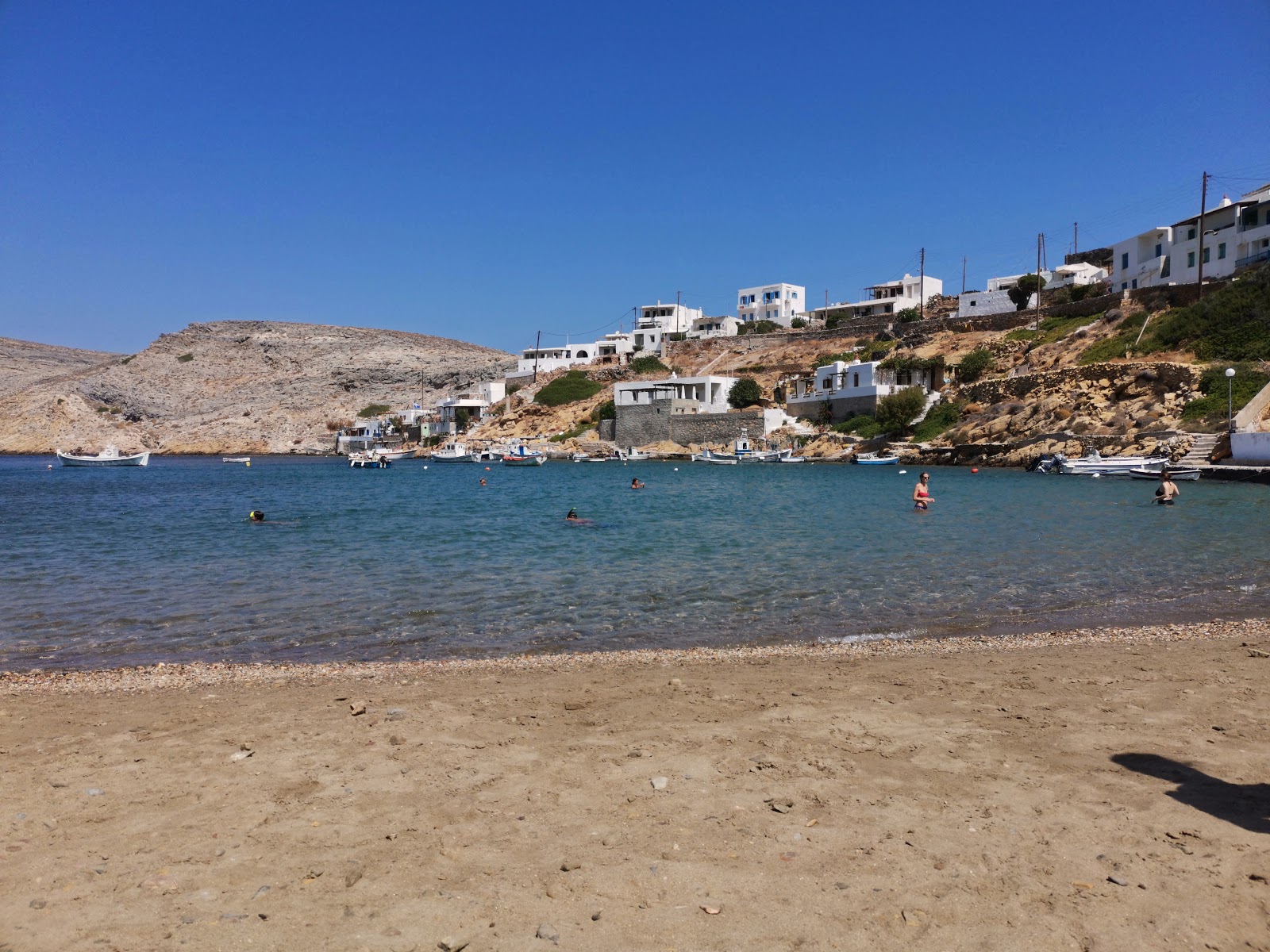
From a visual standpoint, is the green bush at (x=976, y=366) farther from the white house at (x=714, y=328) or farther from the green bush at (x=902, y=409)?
the white house at (x=714, y=328)

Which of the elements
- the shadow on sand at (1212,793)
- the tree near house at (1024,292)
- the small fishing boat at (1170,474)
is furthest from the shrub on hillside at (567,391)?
the shadow on sand at (1212,793)

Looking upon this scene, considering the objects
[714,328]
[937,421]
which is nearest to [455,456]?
[714,328]

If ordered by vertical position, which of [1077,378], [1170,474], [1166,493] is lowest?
[1166,493]

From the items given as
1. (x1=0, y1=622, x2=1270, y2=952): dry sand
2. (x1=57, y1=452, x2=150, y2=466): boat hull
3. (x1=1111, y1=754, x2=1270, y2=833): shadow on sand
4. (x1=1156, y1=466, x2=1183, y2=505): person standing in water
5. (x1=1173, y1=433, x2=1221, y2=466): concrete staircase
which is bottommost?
(x1=57, y1=452, x2=150, y2=466): boat hull

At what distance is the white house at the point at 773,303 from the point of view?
104 m

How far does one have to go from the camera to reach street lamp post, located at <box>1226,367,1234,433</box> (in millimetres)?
37369

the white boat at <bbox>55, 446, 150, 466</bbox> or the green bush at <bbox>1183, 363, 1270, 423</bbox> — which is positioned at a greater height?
the green bush at <bbox>1183, 363, 1270, 423</bbox>

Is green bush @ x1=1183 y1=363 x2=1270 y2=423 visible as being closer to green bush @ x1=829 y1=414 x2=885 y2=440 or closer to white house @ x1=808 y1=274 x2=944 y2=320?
green bush @ x1=829 y1=414 x2=885 y2=440

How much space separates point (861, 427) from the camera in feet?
209

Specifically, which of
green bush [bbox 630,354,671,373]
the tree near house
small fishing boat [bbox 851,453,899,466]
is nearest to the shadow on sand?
small fishing boat [bbox 851,453,899,466]

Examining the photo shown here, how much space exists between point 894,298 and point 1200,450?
178 feet

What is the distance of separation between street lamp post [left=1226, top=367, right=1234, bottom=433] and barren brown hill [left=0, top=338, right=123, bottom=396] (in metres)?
162

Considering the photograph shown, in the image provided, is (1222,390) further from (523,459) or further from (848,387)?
(523,459)

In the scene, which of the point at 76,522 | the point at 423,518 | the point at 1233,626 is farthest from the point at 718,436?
the point at 1233,626
